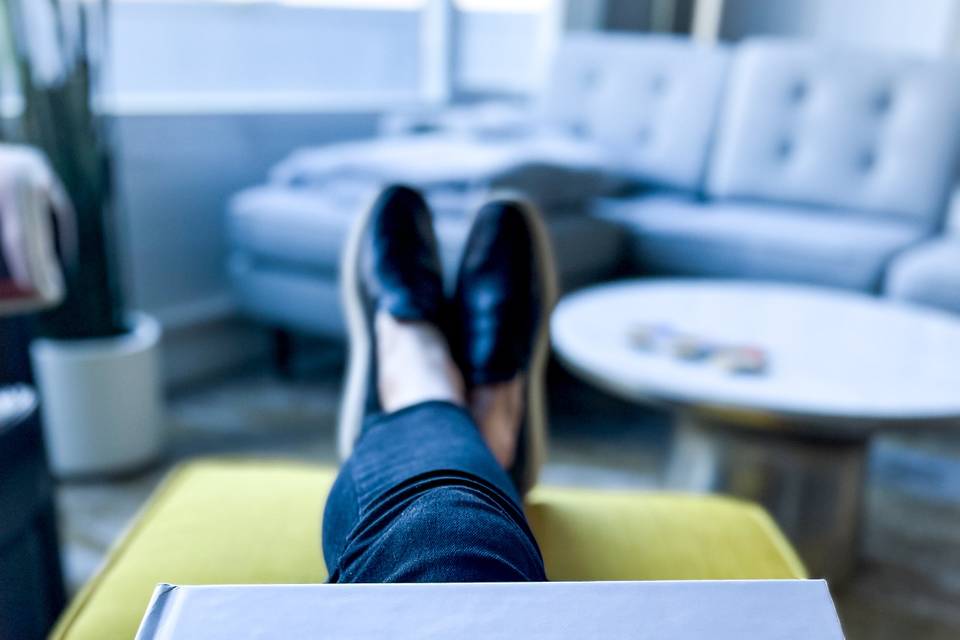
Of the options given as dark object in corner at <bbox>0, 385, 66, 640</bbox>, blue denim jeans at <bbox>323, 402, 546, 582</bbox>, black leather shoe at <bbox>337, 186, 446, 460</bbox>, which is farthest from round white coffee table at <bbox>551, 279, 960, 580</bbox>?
dark object in corner at <bbox>0, 385, 66, 640</bbox>

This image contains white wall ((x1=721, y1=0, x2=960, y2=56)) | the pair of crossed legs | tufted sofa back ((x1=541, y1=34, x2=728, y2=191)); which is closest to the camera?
the pair of crossed legs

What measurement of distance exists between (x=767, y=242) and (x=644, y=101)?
23.8 inches

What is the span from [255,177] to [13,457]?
4.56 ft

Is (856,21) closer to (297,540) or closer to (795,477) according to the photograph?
(795,477)

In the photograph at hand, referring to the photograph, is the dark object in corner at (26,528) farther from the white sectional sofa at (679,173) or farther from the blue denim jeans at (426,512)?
A: the white sectional sofa at (679,173)

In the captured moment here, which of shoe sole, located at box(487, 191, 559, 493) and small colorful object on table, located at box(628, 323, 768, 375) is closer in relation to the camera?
shoe sole, located at box(487, 191, 559, 493)

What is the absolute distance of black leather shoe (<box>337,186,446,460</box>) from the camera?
893 mm

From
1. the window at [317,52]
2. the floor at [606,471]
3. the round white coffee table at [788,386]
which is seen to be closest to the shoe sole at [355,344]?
the round white coffee table at [788,386]

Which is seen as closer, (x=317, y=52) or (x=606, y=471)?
(x=606, y=471)

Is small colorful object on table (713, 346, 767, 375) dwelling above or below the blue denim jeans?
below

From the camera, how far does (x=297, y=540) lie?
2.20ft

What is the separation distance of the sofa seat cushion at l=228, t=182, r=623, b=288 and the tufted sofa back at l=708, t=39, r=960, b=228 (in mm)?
456

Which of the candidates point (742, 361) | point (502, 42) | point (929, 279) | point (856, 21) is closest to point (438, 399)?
point (742, 361)

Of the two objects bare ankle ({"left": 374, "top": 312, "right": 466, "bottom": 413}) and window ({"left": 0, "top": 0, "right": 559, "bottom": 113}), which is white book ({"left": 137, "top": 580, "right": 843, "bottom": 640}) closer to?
bare ankle ({"left": 374, "top": 312, "right": 466, "bottom": 413})
